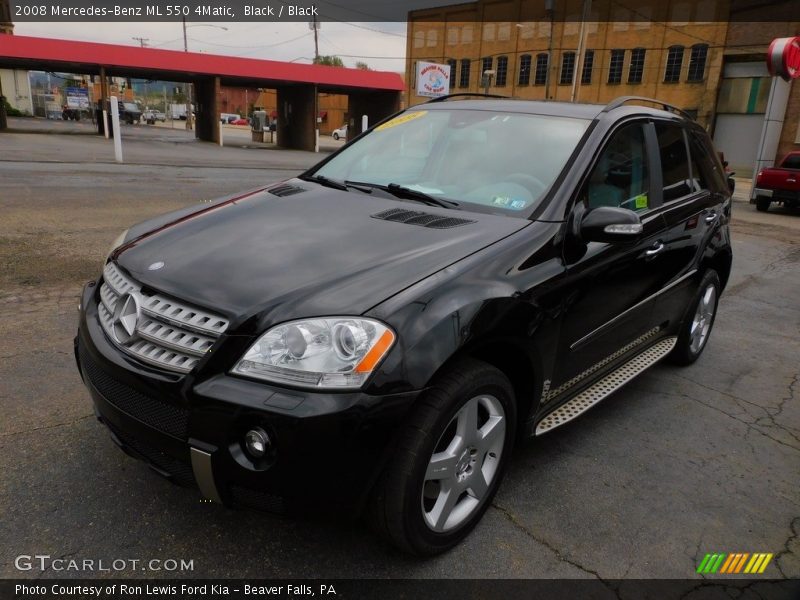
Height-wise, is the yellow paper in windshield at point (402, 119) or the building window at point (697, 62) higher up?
the building window at point (697, 62)

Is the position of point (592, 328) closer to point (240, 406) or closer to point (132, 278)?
point (240, 406)

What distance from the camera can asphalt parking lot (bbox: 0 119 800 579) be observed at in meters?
2.36

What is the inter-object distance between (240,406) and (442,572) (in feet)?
3.40

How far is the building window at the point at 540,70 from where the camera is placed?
49062mm

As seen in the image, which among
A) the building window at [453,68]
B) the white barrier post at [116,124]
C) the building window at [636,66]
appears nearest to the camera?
the white barrier post at [116,124]

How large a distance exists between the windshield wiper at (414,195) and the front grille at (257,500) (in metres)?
1.60

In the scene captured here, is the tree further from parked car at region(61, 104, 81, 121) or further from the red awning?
the red awning

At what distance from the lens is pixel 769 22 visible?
34281 mm

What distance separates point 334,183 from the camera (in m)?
3.45

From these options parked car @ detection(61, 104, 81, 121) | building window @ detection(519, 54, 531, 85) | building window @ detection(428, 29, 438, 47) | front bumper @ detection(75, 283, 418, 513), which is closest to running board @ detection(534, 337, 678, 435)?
front bumper @ detection(75, 283, 418, 513)

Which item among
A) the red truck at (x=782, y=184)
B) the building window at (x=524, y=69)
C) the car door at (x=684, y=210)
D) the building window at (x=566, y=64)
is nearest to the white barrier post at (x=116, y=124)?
the car door at (x=684, y=210)

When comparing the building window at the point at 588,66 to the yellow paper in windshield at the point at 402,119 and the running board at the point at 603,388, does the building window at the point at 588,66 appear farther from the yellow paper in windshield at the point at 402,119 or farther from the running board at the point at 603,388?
the running board at the point at 603,388

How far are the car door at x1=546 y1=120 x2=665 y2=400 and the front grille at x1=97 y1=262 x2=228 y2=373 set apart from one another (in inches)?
59.7

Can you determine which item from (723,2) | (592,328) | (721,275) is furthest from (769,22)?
(592,328)
